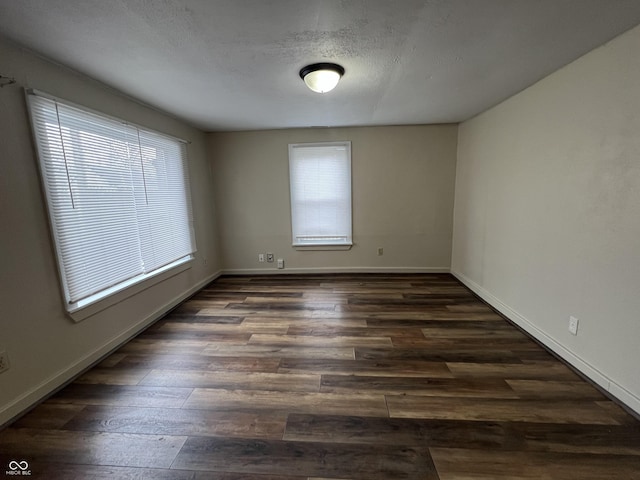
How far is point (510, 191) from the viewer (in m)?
2.74

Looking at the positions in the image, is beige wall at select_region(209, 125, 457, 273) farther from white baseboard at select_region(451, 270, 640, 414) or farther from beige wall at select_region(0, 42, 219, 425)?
beige wall at select_region(0, 42, 219, 425)

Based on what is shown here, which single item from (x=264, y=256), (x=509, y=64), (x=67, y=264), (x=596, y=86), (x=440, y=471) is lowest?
(x=440, y=471)

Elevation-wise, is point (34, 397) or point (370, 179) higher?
point (370, 179)

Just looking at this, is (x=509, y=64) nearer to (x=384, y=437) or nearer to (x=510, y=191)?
(x=510, y=191)

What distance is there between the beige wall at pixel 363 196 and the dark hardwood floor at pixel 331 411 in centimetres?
171

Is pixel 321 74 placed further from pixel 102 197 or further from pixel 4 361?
pixel 4 361

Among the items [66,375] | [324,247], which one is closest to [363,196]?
[324,247]

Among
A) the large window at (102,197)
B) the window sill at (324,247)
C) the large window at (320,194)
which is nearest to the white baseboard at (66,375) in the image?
the large window at (102,197)

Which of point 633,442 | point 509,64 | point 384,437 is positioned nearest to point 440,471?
point 384,437

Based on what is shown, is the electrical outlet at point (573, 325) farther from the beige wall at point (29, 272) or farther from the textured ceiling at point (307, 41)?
the beige wall at point (29, 272)

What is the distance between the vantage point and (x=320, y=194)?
4227 mm

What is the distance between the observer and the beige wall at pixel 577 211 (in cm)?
161

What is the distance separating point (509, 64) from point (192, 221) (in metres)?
3.79

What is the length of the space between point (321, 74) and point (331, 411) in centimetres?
235
